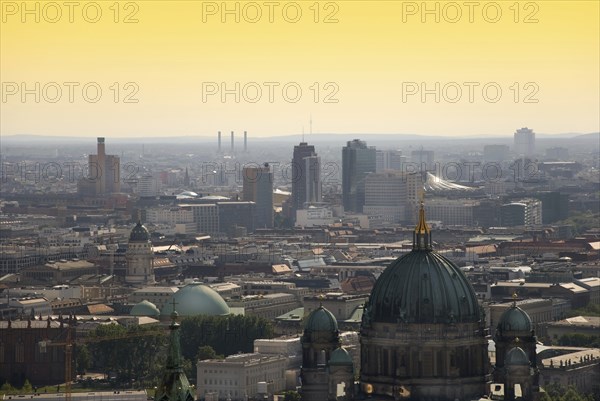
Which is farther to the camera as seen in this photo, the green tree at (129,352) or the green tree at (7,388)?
the green tree at (129,352)

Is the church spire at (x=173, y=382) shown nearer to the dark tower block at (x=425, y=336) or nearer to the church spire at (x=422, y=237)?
the dark tower block at (x=425, y=336)

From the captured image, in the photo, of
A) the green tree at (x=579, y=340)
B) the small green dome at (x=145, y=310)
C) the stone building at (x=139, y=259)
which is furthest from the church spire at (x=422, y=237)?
the stone building at (x=139, y=259)

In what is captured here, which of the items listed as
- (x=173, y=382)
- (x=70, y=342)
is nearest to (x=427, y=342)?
(x=173, y=382)

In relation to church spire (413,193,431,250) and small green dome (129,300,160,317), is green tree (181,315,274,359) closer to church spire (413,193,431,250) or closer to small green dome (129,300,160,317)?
small green dome (129,300,160,317)

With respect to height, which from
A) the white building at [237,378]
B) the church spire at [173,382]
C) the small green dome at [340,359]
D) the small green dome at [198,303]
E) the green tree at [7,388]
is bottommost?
the green tree at [7,388]

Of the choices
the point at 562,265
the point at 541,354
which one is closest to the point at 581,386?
the point at 541,354

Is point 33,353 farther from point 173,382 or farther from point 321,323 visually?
point 173,382

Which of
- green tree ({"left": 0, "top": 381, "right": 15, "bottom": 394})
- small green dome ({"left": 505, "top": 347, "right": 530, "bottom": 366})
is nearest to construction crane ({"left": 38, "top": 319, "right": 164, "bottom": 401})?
green tree ({"left": 0, "top": 381, "right": 15, "bottom": 394})
